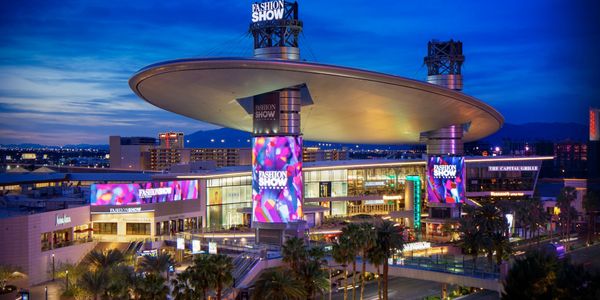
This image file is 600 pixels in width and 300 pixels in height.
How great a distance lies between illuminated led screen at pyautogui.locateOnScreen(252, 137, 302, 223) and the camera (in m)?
58.2

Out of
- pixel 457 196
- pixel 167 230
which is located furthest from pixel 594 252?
pixel 167 230

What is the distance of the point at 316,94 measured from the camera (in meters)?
58.0

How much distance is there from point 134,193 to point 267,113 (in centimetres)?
1499

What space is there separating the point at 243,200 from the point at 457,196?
2604 centimetres

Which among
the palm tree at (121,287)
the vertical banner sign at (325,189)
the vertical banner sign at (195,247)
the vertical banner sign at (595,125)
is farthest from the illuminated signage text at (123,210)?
the vertical banner sign at (595,125)

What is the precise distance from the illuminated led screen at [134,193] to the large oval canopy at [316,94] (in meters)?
7.78

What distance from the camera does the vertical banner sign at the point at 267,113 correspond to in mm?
57656

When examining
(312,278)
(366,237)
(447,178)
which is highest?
(447,178)

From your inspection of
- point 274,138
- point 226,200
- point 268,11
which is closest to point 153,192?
point 226,200

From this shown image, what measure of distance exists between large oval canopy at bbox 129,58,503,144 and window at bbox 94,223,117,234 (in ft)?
39.2

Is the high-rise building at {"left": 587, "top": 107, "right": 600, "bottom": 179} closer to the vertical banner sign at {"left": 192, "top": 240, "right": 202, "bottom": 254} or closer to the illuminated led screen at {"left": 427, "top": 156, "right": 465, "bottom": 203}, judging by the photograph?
the illuminated led screen at {"left": 427, "top": 156, "right": 465, "bottom": 203}

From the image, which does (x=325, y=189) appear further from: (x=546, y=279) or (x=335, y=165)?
(x=546, y=279)

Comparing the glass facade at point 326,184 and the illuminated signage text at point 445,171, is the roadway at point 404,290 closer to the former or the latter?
the illuminated signage text at point 445,171

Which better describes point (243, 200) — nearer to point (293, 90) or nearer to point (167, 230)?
point (167, 230)
